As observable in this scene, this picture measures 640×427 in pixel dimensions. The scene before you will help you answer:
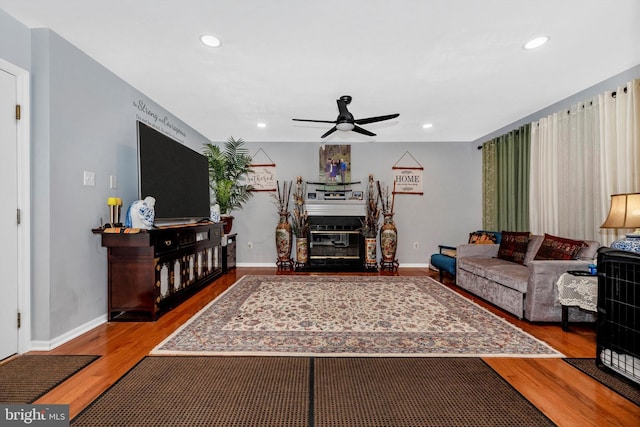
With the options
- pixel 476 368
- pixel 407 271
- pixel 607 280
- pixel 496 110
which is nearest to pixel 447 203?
pixel 407 271

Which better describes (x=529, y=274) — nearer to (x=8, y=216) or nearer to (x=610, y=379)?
(x=610, y=379)

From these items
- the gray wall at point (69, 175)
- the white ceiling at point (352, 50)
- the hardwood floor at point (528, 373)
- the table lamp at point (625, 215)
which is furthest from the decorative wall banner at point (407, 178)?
the gray wall at point (69, 175)

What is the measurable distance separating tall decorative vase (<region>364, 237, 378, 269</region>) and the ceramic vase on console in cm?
20

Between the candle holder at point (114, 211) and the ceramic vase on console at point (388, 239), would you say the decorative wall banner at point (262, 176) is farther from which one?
the candle holder at point (114, 211)

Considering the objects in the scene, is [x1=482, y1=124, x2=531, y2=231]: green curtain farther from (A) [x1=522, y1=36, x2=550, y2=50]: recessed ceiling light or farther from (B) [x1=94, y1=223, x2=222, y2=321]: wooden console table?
(B) [x1=94, y1=223, x2=222, y2=321]: wooden console table

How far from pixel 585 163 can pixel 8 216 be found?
5.45 m

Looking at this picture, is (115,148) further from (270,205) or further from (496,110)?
(496,110)

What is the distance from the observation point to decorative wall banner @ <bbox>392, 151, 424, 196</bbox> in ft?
19.0

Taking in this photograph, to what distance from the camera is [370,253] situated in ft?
17.2

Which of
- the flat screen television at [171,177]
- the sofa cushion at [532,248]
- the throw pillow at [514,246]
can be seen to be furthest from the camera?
the throw pillow at [514,246]

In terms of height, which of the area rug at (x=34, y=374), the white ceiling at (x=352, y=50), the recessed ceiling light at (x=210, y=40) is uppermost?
the white ceiling at (x=352, y=50)

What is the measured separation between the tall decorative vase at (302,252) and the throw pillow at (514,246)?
304cm

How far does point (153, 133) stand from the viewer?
3.13 metres

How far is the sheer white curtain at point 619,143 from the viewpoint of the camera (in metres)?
2.76
